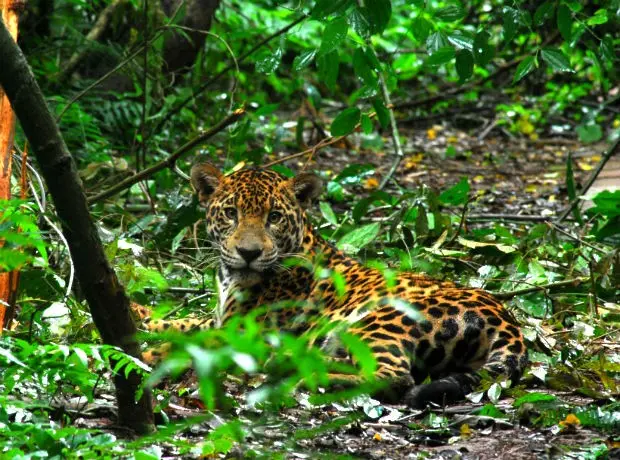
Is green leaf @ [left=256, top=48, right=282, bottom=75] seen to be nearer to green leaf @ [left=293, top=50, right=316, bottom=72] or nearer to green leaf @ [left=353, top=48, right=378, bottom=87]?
green leaf @ [left=293, top=50, right=316, bottom=72]

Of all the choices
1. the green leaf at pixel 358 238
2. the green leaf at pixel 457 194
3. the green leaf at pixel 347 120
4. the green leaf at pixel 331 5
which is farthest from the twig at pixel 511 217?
the green leaf at pixel 331 5

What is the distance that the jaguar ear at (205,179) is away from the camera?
663 centimetres

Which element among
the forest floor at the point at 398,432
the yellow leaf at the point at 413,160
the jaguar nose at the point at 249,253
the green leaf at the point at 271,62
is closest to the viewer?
the forest floor at the point at 398,432

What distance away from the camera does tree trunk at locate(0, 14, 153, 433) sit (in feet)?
10.2

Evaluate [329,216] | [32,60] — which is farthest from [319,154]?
[329,216]

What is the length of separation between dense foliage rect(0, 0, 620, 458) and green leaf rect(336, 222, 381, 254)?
16 mm

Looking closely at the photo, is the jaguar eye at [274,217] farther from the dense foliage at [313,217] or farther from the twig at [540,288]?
the twig at [540,288]

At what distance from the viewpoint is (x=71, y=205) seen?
3.22 metres

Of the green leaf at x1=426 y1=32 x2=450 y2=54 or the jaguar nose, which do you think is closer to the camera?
the green leaf at x1=426 y1=32 x2=450 y2=54

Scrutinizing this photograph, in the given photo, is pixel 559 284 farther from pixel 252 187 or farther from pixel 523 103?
pixel 523 103

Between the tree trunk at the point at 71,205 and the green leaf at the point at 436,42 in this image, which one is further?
the green leaf at the point at 436,42

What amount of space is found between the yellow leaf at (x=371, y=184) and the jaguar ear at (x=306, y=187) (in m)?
4.87

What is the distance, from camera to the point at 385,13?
4.14 m

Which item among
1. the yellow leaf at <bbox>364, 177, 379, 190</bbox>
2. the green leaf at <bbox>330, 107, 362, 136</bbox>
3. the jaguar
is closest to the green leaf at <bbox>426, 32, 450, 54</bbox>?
the green leaf at <bbox>330, 107, 362, 136</bbox>
